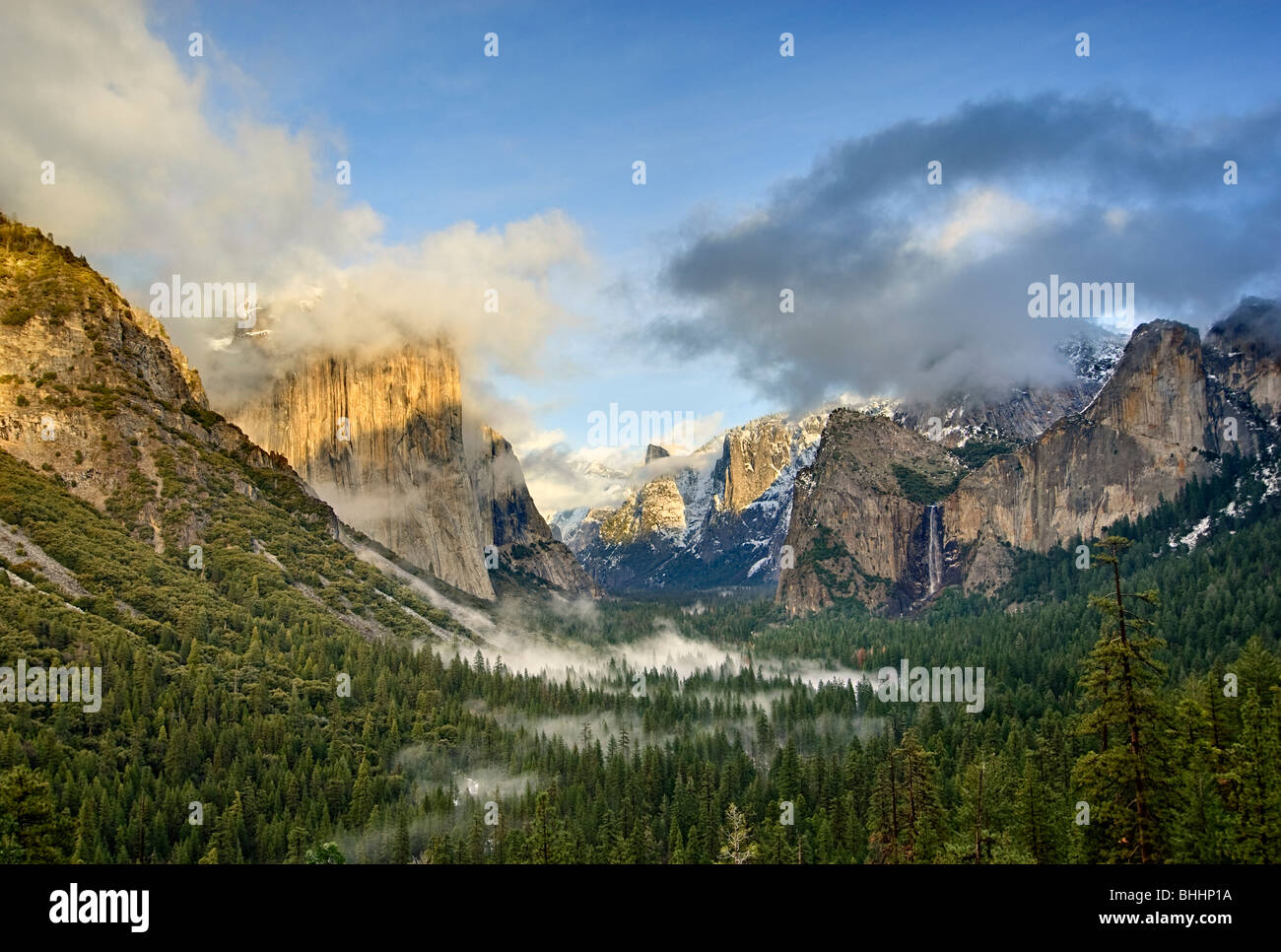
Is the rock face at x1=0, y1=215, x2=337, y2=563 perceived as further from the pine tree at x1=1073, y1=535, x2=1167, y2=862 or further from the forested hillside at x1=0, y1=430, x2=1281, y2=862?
the pine tree at x1=1073, y1=535, x2=1167, y2=862

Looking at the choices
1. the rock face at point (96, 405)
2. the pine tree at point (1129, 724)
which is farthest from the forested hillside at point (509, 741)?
the rock face at point (96, 405)

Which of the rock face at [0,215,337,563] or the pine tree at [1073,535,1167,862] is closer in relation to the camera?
the pine tree at [1073,535,1167,862]

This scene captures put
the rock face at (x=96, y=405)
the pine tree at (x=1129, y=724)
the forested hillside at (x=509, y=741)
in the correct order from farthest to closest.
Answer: the rock face at (x=96, y=405), the forested hillside at (x=509, y=741), the pine tree at (x=1129, y=724)

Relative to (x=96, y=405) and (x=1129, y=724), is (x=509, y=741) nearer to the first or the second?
(x=96, y=405)

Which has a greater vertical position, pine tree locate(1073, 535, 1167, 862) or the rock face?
the rock face

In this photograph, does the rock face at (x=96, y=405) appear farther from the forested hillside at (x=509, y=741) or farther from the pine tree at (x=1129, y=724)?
the pine tree at (x=1129, y=724)

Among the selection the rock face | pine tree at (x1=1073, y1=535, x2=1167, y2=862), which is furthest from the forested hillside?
the rock face

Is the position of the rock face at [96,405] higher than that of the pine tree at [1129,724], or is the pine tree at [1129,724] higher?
the rock face at [96,405]

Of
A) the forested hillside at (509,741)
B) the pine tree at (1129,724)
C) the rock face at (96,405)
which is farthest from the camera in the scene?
the rock face at (96,405)

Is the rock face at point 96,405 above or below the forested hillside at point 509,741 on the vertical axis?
above

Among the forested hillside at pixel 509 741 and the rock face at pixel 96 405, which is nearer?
the forested hillside at pixel 509 741

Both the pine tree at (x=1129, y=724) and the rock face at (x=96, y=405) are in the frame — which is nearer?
the pine tree at (x=1129, y=724)

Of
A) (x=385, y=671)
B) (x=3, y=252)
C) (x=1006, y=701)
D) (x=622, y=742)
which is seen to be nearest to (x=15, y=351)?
(x=3, y=252)
